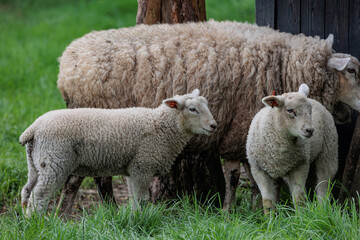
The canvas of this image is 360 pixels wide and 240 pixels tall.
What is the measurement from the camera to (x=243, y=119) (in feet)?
18.7

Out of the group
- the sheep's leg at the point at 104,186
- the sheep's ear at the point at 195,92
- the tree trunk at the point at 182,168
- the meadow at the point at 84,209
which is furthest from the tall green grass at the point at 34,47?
the sheep's ear at the point at 195,92

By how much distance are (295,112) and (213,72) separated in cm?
127

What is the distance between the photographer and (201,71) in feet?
18.5

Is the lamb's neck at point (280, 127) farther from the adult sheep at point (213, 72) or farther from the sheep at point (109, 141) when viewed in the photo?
the adult sheep at point (213, 72)

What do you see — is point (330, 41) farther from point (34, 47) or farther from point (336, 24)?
point (34, 47)

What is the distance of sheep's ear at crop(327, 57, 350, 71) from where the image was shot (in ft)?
18.4

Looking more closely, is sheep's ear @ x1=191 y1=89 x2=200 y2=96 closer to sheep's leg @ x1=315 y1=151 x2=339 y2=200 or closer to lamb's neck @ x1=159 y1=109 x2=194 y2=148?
lamb's neck @ x1=159 y1=109 x2=194 y2=148

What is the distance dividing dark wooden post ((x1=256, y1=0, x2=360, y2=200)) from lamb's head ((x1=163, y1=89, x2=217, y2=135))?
144 centimetres

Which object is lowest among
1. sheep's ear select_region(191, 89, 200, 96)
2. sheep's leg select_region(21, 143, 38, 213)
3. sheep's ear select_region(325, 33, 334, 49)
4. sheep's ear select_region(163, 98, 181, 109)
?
sheep's leg select_region(21, 143, 38, 213)

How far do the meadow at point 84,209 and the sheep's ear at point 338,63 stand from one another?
131 centimetres

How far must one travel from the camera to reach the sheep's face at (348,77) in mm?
5684

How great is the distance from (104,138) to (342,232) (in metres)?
2.06

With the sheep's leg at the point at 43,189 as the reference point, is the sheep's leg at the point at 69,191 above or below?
below

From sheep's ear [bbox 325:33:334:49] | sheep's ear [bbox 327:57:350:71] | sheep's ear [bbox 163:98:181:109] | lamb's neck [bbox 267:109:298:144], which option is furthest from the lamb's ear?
sheep's ear [bbox 325:33:334:49]
